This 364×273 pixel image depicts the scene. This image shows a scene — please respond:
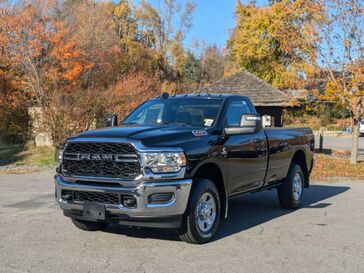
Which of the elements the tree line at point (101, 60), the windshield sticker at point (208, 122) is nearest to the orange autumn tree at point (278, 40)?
the tree line at point (101, 60)

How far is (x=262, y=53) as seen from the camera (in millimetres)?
39000

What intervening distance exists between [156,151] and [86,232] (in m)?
2.06

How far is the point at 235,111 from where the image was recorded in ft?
25.9

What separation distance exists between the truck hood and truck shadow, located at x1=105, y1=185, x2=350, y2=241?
4.87 ft

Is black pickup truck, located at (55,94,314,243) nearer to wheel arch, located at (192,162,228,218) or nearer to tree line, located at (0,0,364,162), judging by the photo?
wheel arch, located at (192,162,228,218)

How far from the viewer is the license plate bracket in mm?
5992

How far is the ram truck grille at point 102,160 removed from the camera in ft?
19.5

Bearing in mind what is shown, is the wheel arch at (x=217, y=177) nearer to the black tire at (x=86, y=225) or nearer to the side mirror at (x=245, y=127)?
the side mirror at (x=245, y=127)

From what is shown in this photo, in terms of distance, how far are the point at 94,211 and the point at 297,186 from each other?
4.85 metres

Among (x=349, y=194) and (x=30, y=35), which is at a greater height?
(x=30, y=35)

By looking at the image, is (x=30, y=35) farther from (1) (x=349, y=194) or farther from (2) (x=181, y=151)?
(2) (x=181, y=151)

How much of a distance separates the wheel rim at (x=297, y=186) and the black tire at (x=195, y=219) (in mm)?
3265

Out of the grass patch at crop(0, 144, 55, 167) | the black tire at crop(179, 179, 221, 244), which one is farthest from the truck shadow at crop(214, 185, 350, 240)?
the grass patch at crop(0, 144, 55, 167)

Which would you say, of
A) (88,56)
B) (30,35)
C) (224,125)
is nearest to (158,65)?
(88,56)
